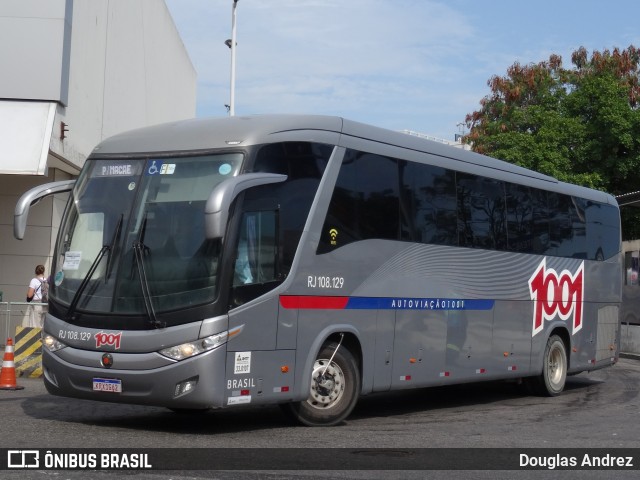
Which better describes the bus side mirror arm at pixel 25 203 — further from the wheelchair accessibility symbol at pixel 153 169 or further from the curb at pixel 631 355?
the curb at pixel 631 355

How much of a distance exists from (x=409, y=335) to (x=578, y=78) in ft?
99.2

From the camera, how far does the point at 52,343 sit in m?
11.0

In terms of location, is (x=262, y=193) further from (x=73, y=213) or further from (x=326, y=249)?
(x=73, y=213)

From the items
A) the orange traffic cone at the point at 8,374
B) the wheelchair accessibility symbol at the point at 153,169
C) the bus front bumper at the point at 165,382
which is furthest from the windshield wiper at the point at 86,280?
the orange traffic cone at the point at 8,374

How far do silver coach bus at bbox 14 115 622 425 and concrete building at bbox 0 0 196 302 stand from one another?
958 centimetres

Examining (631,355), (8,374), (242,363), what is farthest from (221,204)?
(631,355)

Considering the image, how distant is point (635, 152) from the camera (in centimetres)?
3625

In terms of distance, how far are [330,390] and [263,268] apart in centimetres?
184

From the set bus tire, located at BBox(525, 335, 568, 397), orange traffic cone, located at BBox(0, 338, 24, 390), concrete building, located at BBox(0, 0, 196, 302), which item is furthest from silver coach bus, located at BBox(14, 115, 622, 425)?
concrete building, located at BBox(0, 0, 196, 302)

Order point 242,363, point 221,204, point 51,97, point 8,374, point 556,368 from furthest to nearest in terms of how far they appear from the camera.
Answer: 1. point 51,97
2. point 556,368
3. point 8,374
4. point 242,363
5. point 221,204

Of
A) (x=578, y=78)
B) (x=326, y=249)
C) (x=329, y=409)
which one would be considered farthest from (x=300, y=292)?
(x=578, y=78)

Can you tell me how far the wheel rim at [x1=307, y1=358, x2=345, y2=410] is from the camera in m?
11.6

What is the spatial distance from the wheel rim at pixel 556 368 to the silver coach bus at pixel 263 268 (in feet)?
10.5

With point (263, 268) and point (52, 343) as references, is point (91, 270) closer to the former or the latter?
point (52, 343)
